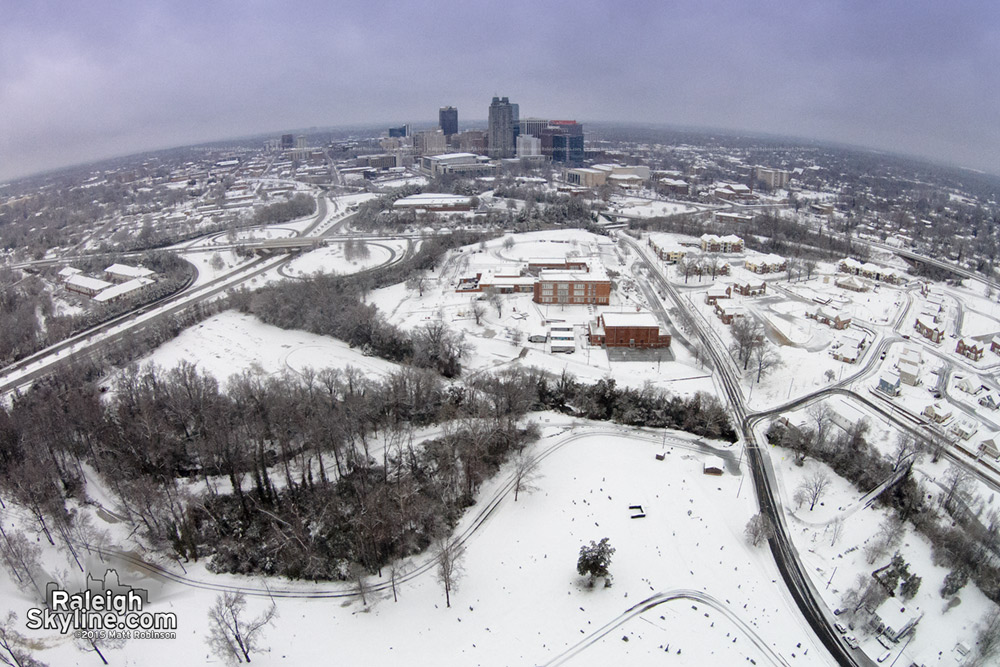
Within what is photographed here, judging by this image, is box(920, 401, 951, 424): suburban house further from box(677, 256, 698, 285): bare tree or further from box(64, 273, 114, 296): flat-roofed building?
box(64, 273, 114, 296): flat-roofed building

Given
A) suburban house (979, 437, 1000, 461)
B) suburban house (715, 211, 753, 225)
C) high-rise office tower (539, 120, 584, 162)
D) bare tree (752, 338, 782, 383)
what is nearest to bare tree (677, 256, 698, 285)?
bare tree (752, 338, 782, 383)

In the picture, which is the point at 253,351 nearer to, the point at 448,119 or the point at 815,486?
the point at 815,486

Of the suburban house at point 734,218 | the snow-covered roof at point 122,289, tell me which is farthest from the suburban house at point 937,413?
the snow-covered roof at point 122,289

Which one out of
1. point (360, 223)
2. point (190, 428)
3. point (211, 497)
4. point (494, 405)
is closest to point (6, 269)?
point (360, 223)

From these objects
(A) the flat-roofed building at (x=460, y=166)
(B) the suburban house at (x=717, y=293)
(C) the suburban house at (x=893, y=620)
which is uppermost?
(A) the flat-roofed building at (x=460, y=166)

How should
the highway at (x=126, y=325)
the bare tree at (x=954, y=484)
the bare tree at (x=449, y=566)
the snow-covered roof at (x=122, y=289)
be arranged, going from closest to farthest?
the bare tree at (x=449, y=566)
the bare tree at (x=954, y=484)
the highway at (x=126, y=325)
the snow-covered roof at (x=122, y=289)

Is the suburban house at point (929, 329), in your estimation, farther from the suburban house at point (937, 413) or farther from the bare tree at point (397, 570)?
the bare tree at point (397, 570)
